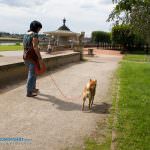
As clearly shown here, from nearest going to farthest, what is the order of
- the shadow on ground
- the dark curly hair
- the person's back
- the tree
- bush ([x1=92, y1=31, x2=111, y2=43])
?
the shadow on ground
the dark curly hair
the person's back
the tree
bush ([x1=92, y1=31, x2=111, y2=43])

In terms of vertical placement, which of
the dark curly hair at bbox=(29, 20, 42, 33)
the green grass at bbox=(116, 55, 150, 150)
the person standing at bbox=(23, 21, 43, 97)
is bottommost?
the green grass at bbox=(116, 55, 150, 150)

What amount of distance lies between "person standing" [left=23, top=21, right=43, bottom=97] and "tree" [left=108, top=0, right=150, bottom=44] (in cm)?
771

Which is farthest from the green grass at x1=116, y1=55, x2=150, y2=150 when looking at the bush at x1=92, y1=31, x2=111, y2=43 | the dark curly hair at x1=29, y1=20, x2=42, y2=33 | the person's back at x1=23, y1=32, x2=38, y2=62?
the bush at x1=92, y1=31, x2=111, y2=43

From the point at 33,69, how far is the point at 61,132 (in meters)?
3.15

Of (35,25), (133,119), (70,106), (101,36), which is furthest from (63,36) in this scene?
(133,119)

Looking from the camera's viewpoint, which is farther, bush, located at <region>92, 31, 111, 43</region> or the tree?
bush, located at <region>92, 31, 111, 43</region>

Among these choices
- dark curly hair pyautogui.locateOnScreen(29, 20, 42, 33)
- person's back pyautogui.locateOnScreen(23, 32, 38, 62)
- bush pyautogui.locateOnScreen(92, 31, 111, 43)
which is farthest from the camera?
bush pyautogui.locateOnScreen(92, 31, 111, 43)

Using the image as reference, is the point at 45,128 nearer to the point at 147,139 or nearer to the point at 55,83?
the point at 147,139

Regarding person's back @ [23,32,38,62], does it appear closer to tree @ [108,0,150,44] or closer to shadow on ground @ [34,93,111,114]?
shadow on ground @ [34,93,111,114]

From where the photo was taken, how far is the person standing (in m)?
8.52

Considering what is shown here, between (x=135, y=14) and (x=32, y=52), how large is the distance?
9.45m

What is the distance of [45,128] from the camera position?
618 centimetres

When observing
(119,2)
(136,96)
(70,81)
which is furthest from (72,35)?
(136,96)

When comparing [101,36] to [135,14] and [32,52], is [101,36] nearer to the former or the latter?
[135,14]
